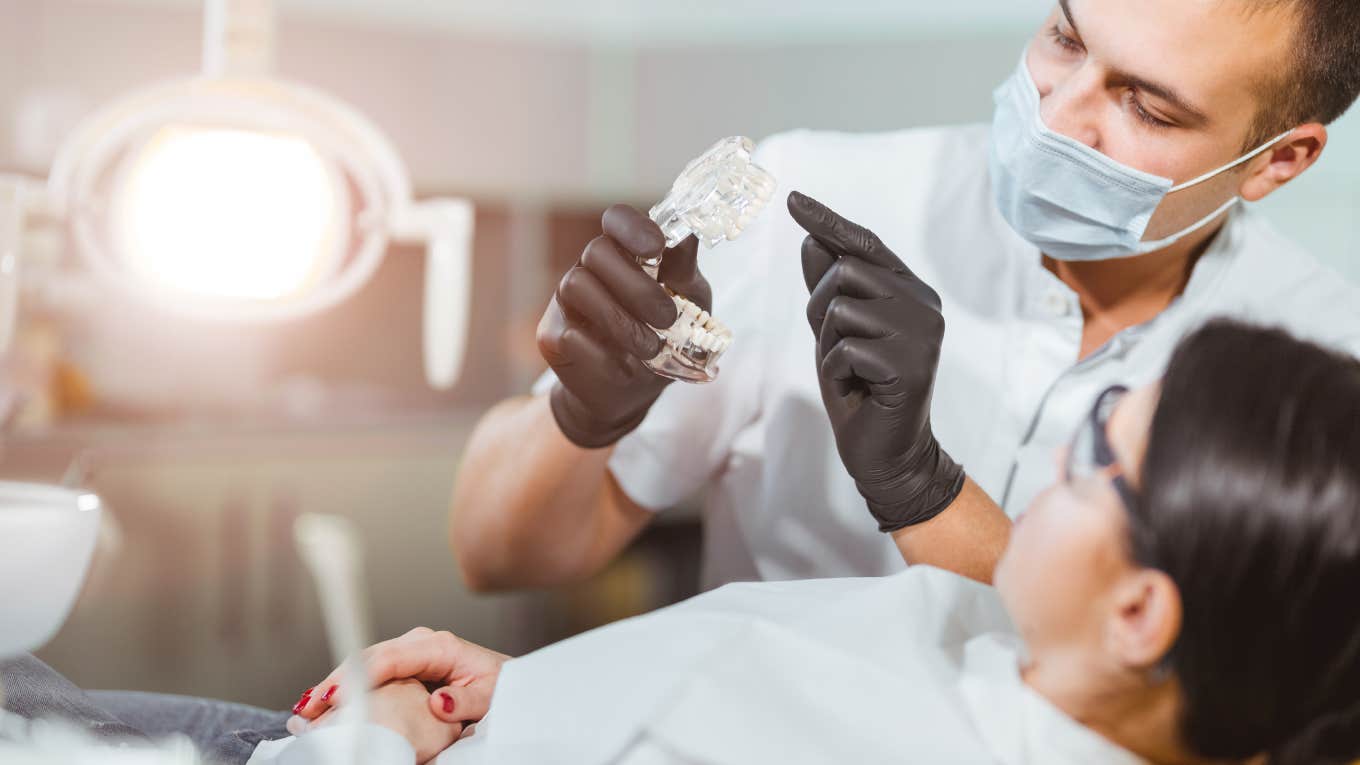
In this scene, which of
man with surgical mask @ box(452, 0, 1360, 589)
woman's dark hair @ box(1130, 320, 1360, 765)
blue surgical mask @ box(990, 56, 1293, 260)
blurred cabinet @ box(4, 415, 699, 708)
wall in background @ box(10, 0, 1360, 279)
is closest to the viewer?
woman's dark hair @ box(1130, 320, 1360, 765)

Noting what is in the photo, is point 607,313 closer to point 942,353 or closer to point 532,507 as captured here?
point 532,507

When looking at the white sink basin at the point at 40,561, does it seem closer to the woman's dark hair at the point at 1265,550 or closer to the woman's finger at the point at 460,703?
the woman's finger at the point at 460,703

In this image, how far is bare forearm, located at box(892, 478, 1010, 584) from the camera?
116cm

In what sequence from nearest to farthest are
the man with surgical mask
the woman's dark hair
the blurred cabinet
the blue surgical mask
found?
1. the woman's dark hair
2. the man with surgical mask
3. the blue surgical mask
4. the blurred cabinet

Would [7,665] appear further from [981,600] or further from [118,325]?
[118,325]

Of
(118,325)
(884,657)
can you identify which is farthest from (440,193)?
(884,657)

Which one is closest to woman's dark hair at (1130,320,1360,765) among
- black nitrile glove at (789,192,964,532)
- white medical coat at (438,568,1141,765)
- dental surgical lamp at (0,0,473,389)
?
white medical coat at (438,568,1141,765)

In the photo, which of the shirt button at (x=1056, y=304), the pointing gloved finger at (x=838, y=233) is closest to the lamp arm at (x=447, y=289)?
the pointing gloved finger at (x=838, y=233)

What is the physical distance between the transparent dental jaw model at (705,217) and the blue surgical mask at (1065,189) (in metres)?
0.38

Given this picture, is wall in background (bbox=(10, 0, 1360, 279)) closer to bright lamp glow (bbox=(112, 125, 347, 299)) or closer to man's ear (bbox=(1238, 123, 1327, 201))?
man's ear (bbox=(1238, 123, 1327, 201))

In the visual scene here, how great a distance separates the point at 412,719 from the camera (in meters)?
1.02

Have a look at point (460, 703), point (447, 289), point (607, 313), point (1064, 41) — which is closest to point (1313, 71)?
point (1064, 41)

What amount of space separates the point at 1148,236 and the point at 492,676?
0.91m

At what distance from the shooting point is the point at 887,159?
1.54 metres
